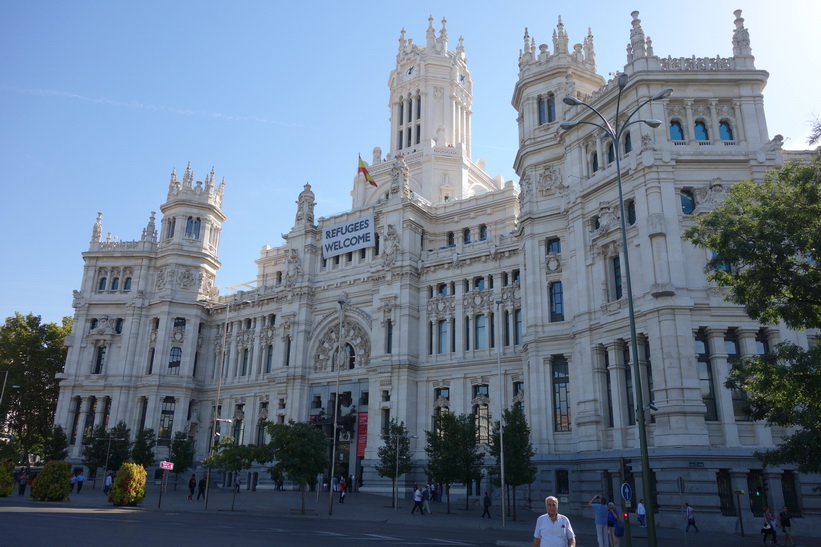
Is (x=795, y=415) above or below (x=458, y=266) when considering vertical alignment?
below

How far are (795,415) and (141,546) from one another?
20.2 meters

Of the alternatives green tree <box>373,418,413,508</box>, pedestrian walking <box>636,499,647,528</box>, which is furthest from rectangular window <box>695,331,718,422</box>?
green tree <box>373,418,413,508</box>

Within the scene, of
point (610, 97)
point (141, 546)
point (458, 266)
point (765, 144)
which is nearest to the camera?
point (141, 546)

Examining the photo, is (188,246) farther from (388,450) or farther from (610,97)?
(610,97)

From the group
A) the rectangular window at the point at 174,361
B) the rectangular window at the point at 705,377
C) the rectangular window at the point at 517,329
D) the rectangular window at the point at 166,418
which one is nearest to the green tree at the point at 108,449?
the rectangular window at the point at 166,418

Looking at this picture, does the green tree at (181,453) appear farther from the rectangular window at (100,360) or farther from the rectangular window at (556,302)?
the rectangular window at (556,302)

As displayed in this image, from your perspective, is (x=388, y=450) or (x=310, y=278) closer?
(x=388, y=450)

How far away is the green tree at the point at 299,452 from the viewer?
132ft

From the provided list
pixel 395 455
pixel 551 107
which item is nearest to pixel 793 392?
pixel 395 455

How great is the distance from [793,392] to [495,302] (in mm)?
27587

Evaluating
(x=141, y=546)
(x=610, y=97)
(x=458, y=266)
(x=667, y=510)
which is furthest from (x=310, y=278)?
(x=141, y=546)

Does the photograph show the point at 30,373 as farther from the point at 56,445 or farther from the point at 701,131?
the point at 701,131

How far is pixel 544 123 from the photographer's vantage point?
48094 millimetres

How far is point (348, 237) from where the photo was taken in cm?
6406
